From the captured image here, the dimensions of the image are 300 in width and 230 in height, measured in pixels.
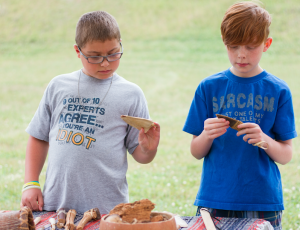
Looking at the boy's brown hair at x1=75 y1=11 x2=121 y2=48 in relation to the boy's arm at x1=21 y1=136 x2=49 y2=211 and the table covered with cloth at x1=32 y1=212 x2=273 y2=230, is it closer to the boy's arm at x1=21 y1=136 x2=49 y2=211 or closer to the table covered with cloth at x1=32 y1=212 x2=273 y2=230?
the boy's arm at x1=21 y1=136 x2=49 y2=211

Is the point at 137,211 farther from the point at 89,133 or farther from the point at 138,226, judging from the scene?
the point at 89,133

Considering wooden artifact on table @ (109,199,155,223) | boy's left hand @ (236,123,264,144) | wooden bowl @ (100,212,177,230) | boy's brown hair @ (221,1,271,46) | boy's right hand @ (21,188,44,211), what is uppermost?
boy's brown hair @ (221,1,271,46)

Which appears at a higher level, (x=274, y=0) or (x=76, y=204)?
(x=274, y=0)

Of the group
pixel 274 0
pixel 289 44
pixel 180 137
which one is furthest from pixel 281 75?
pixel 274 0

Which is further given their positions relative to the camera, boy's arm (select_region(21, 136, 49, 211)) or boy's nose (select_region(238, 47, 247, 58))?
boy's arm (select_region(21, 136, 49, 211))

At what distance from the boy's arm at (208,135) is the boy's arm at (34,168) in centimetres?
83

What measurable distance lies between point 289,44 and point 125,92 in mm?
13540

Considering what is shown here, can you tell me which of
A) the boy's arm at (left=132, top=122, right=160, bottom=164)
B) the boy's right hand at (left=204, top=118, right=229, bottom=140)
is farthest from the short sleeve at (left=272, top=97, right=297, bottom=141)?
the boy's arm at (left=132, top=122, right=160, bottom=164)

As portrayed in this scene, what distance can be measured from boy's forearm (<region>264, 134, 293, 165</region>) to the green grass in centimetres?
192

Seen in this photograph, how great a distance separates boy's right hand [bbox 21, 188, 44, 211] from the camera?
180cm

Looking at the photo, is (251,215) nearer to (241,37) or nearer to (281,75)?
(241,37)

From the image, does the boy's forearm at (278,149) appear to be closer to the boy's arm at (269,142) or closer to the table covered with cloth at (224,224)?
the boy's arm at (269,142)

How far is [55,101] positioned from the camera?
1.96m

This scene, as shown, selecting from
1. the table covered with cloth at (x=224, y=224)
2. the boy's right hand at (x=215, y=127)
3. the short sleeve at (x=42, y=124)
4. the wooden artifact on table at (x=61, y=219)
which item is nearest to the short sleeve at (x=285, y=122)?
the boy's right hand at (x=215, y=127)
